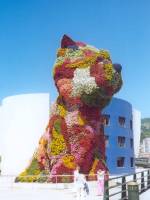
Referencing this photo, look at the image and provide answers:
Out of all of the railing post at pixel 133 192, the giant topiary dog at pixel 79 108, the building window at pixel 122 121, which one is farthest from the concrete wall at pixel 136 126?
the railing post at pixel 133 192

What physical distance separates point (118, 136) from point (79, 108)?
25715mm

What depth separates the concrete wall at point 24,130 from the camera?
3953 centimetres

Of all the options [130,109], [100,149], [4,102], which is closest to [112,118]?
[130,109]

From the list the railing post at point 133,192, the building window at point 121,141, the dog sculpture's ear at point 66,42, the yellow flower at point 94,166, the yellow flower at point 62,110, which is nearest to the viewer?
the railing post at point 133,192

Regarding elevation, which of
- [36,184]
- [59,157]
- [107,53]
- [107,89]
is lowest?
[36,184]

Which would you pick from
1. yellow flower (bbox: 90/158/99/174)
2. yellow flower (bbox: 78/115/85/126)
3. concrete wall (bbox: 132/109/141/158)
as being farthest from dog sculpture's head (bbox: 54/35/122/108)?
concrete wall (bbox: 132/109/141/158)

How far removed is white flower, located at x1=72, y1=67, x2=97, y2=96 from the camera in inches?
802

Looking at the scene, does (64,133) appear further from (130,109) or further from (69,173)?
(130,109)

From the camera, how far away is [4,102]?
43406mm

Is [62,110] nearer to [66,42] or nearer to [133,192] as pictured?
[66,42]

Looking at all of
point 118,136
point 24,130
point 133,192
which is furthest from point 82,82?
point 118,136

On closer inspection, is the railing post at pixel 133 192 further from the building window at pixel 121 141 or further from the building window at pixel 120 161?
the building window at pixel 121 141

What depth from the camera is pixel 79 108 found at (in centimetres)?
2120

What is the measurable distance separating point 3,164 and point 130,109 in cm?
1792
